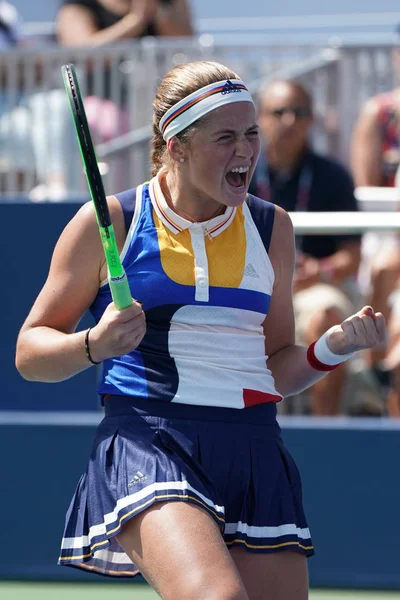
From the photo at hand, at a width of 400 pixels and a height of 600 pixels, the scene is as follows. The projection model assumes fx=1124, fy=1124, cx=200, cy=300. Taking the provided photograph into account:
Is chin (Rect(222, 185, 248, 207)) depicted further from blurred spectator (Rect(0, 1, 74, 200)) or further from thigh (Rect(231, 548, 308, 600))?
blurred spectator (Rect(0, 1, 74, 200))

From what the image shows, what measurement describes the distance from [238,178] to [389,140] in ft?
12.6

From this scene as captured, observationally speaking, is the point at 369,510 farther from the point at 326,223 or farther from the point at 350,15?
the point at 350,15

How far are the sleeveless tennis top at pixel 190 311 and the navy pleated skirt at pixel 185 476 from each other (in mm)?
51

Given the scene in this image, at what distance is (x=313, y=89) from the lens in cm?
688

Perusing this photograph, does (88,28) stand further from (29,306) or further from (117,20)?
(29,306)

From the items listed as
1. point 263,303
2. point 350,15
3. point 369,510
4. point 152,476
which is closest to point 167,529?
point 152,476

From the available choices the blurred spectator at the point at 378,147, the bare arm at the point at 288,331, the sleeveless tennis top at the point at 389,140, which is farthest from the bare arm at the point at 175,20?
the bare arm at the point at 288,331

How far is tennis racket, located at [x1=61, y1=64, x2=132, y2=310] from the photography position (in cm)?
267

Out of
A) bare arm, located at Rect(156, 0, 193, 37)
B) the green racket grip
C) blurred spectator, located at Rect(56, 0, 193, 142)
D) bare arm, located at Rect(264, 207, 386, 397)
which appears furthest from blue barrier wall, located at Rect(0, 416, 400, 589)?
bare arm, located at Rect(156, 0, 193, 37)

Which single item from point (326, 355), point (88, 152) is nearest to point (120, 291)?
point (88, 152)

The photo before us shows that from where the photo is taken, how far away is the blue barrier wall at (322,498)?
16.2 ft

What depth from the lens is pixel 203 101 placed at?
2.97m

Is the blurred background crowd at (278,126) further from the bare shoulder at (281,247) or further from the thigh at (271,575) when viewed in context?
the thigh at (271,575)

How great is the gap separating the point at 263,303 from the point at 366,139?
12.2 ft
